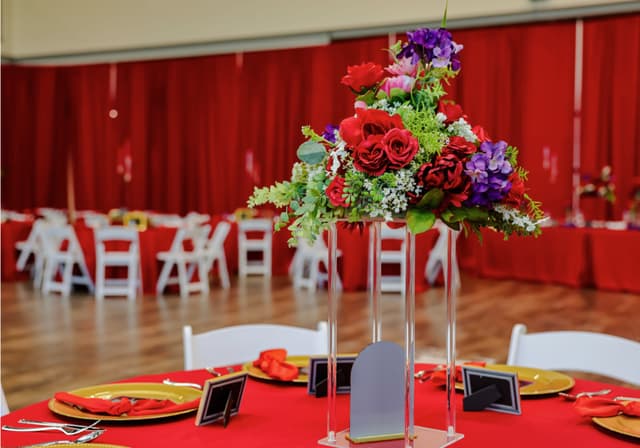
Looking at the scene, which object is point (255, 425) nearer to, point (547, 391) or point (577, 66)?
point (547, 391)

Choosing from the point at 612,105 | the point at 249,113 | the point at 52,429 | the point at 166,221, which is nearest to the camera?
the point at 52,429

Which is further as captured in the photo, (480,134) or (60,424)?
(60,424)

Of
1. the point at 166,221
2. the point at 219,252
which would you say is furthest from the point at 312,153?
the point at 166,221

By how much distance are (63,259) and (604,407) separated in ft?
27.5

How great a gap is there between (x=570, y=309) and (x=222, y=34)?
7.26 metres

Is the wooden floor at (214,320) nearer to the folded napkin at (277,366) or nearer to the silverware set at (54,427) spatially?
the folded napkin at (277,366)

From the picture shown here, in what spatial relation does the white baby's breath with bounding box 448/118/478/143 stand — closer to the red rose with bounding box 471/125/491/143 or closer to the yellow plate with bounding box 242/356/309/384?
the red rose with bounding box 471/125/491/143

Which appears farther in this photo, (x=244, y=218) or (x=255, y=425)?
(x=244, y=218)

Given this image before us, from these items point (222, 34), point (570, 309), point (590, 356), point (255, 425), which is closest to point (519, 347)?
point (590, 356)

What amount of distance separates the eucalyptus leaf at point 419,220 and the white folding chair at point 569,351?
1187mm

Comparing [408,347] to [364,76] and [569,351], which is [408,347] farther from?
[569,351]

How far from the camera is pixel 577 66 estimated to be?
457 inches

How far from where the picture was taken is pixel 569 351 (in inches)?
107

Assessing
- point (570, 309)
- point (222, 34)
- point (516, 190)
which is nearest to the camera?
point (516, 190)
